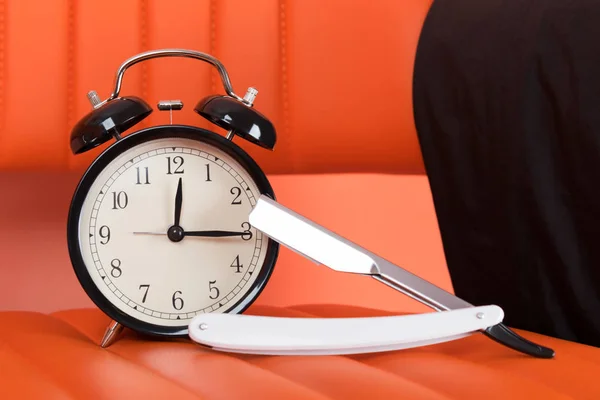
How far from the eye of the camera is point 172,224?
836 mm

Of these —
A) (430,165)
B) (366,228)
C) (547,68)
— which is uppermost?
(547,68)

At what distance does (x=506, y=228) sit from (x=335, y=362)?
1.26 feet

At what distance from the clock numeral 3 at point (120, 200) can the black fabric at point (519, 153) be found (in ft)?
1.73

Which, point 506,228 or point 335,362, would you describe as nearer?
point 335,362

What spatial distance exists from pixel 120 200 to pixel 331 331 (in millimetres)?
337

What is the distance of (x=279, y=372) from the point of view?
0.67 meters

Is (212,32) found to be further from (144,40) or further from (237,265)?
(237,265)

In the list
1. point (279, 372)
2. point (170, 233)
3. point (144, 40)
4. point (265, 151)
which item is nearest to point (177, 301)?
point (170, 233)

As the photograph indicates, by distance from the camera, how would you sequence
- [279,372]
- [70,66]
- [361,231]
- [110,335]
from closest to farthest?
1. [279,372]
2. [110,335]
3. [70,66]
4. [361,231]

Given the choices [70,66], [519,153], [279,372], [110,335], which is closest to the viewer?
[279,372]

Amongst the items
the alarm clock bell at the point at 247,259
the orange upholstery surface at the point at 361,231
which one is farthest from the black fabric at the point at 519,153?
the orange upholstery surface at the point at 361,231

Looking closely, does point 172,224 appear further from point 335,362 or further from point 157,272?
point 335,362

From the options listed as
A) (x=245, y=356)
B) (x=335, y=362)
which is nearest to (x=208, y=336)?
(x=245, y=356)

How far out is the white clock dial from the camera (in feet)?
2.68
